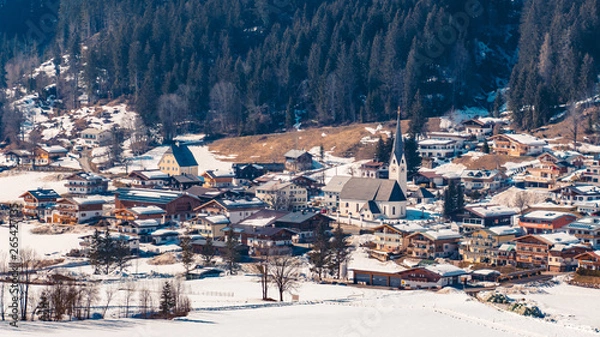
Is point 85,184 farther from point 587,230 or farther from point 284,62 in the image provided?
point 587,230

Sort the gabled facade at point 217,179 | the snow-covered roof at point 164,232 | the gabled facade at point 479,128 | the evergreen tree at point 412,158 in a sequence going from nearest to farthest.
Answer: the snow-covered roof at point 164,232 → the evergreen tree at point 412,158 → the gabled facade at point 217,179 → the gabled facade at point 479,128

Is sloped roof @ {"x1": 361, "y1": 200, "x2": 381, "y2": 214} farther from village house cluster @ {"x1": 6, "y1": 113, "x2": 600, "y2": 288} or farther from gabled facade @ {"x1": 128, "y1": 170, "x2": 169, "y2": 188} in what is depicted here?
gabled facade @ {"x1": 128, "y1": 170, "x2": 169, "y2": 188}

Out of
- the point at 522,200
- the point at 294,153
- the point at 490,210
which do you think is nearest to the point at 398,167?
the point at 522,200

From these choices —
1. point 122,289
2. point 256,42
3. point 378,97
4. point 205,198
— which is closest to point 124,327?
point 122,289

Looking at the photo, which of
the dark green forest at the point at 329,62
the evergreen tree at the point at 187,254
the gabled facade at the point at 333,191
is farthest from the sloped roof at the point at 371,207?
the dark green forest at the point at 329,62

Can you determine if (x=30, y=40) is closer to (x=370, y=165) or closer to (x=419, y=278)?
(x=370, y=165)

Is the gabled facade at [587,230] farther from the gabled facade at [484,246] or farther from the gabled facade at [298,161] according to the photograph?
the gabled facade at [298,161]
